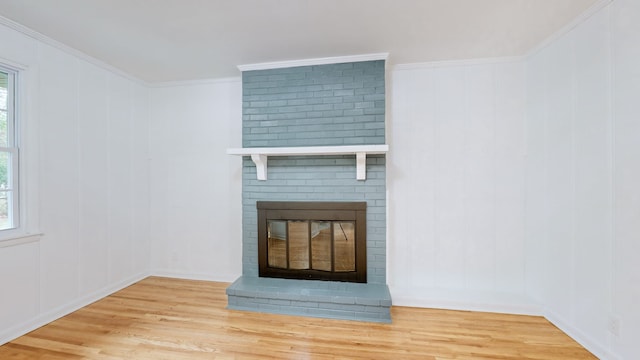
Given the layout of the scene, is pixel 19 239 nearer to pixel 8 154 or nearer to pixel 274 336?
pixel 8 154

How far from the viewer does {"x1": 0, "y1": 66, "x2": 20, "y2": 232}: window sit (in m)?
2.15

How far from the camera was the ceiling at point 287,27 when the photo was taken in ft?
6.21

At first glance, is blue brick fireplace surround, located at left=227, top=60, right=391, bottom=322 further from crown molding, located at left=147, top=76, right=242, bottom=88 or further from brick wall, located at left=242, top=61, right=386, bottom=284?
crown molding, located at left=147, top=76, right=242, bottom=88

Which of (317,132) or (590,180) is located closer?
(590,180)

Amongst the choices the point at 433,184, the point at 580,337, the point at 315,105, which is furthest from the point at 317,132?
the point at 580,337

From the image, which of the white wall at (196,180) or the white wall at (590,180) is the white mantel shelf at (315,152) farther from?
the white wall at (590,180)

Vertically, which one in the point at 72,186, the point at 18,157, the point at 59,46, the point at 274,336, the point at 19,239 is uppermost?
the point at 59,46

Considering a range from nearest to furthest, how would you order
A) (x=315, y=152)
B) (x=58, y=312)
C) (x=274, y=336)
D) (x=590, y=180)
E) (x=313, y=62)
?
(x=590, y=180) < (x=274, y=336) < (x=58, y=312) < (x=315, y=152) < (x=313, y=62)

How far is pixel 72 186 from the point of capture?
2.58 metres

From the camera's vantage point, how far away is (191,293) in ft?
9.70

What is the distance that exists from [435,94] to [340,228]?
70.8 inches

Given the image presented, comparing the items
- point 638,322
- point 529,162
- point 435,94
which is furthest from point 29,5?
point 638,322

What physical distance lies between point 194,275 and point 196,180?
1245 mm

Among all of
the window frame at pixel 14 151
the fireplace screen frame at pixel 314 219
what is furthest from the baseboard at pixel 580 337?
the window frame at pixel 14 151
